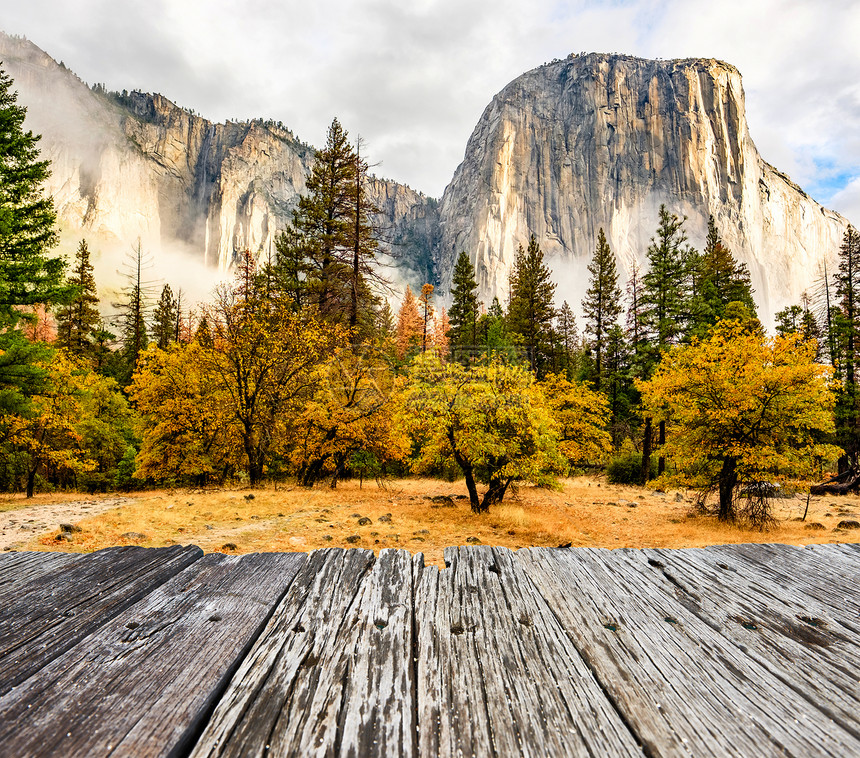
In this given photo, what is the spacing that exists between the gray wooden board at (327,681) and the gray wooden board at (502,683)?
0.18ft

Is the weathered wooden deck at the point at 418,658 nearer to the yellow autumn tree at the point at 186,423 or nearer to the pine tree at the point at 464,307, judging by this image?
the yellow autumn tree at the point at 186,423

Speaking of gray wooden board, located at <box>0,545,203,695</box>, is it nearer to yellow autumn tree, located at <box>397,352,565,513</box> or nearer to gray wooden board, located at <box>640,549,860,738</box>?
gray wooden board, located at <box>640,549,860,738</box>

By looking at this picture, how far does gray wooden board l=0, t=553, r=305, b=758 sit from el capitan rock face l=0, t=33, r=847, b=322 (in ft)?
326

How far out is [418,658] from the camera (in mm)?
1009

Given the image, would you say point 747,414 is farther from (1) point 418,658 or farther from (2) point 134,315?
(2) point 134,315

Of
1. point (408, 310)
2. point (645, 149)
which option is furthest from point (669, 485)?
point (645, 149)

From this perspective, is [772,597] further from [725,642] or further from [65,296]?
[65,296]

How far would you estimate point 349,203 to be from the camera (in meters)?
20.5

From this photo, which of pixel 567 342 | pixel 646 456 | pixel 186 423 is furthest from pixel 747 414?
pixel 567 342

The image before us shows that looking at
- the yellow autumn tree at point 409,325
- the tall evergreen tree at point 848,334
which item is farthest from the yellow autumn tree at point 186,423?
the tall evergreen tree at point 848,334

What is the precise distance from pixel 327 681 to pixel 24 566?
1.39 metres

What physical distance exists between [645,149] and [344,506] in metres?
135

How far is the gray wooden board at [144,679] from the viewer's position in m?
0.71

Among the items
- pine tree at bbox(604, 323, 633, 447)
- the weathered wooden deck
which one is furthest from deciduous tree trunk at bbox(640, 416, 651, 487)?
the weathered wooden deck
